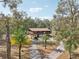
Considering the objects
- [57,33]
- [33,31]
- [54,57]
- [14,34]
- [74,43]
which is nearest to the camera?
[14,34]

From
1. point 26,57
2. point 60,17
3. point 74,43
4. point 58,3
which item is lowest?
point 26,57

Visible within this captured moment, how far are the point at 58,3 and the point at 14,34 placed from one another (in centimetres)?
2232

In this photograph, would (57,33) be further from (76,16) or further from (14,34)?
(14,34)

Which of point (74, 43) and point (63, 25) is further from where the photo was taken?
Result: point (63, 25)

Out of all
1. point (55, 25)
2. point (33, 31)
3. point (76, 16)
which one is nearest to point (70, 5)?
point (76, 16)

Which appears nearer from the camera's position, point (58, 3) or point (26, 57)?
point (26, 57)

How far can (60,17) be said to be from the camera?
155 ft

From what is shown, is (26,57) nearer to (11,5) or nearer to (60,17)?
(11,5)

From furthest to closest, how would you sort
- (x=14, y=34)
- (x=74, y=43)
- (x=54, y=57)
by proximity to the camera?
(x=54, y=57), (x=74, y=43), (x=14, y=34)

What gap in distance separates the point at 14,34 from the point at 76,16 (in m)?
21.6

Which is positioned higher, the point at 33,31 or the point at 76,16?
the point at 76,16

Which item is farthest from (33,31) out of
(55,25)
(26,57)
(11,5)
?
(11,5)

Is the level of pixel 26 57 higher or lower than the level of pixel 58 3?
lower

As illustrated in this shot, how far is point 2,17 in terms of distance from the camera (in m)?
30.7
